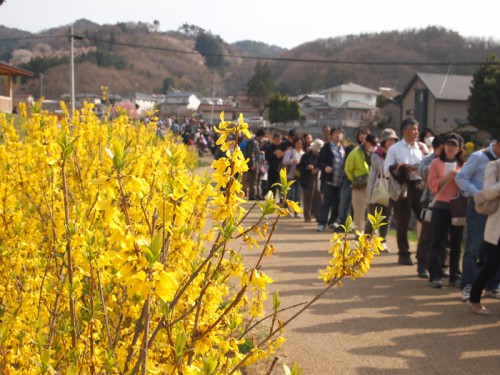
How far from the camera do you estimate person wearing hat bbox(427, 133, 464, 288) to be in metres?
6.34

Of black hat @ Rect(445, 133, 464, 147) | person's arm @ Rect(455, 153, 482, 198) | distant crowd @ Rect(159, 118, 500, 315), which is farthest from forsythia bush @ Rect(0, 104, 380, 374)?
black hat @ Rect(445, 133, 464, 147)

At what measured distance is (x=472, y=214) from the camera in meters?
5.97

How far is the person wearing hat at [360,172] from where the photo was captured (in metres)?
8.89

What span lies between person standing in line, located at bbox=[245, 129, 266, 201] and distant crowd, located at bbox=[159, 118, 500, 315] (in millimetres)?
1321

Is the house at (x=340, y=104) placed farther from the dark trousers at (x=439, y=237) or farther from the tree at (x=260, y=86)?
the dark trousers at (x=439, y=237)

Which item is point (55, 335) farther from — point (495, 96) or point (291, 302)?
point (495, 96)

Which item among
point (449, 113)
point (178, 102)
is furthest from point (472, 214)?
point (178, 102)

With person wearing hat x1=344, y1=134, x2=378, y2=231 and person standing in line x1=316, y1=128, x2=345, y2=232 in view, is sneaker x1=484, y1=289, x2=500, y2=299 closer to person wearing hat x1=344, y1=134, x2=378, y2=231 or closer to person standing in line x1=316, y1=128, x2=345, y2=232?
person wearing hat x1=344, y1=134, x2=378, y2=231

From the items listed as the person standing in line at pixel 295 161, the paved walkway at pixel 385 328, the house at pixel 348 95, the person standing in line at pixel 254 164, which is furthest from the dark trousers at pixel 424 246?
the house at pixel 348 95

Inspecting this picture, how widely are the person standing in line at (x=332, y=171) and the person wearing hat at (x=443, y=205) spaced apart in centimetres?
346

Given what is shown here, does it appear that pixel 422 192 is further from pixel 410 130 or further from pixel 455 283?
pixel 455 283

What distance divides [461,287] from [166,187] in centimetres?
472

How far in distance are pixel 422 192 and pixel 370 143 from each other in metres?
1.51

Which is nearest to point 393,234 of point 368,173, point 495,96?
point 368,173
